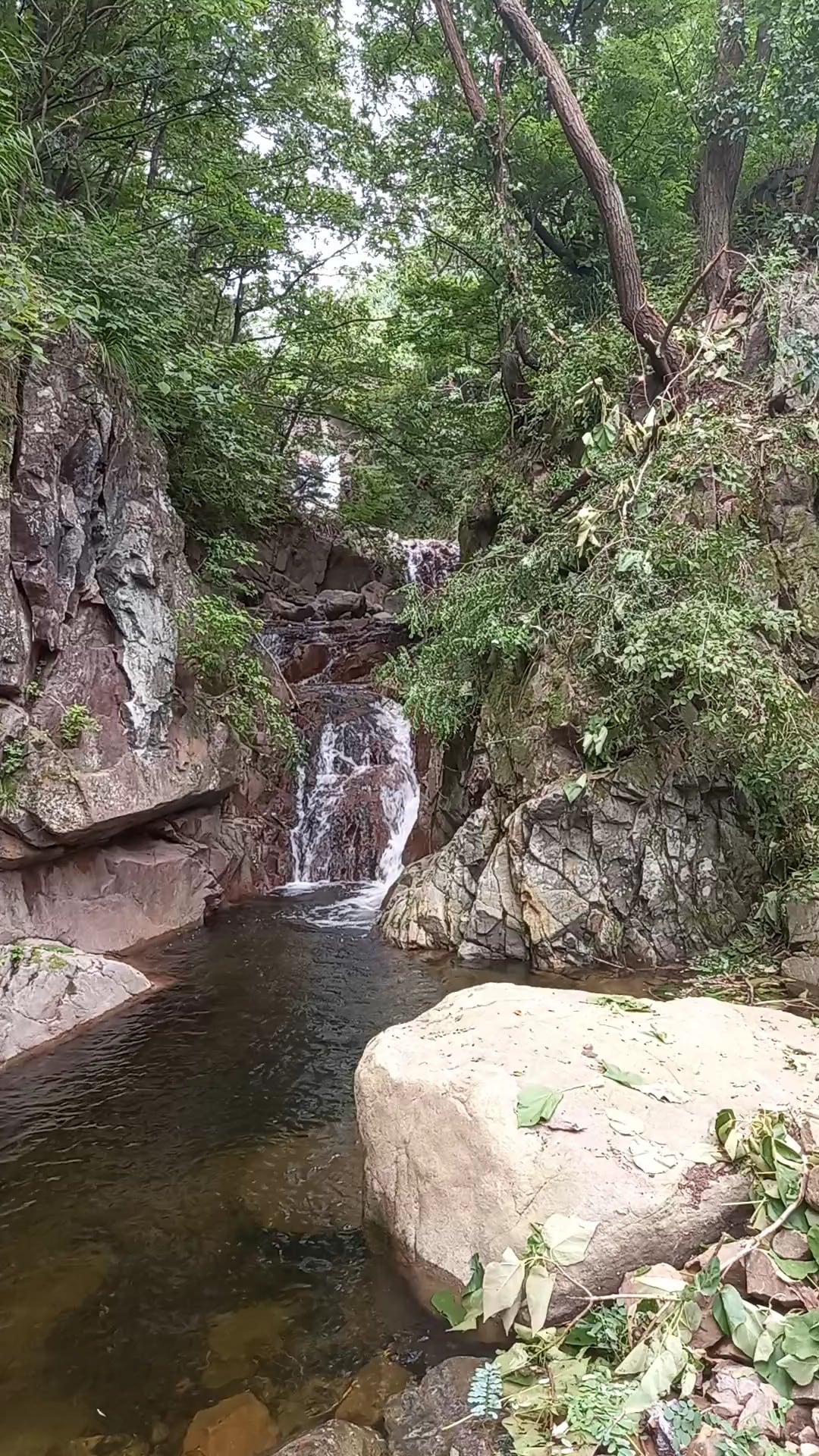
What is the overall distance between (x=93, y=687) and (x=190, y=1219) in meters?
5.33

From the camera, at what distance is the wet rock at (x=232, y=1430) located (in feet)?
9.04

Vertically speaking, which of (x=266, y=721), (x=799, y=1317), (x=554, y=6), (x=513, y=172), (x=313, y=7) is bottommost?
(x=799, y=1317)

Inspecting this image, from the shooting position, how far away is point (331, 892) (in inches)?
393

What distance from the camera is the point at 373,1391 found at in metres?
2.90

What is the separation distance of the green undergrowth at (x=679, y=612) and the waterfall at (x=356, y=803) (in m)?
2.55

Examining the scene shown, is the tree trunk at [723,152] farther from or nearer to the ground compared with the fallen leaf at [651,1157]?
farther from the ground

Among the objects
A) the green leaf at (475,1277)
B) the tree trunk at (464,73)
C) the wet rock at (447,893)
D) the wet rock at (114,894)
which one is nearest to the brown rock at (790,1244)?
the green leaf at (475,1277)

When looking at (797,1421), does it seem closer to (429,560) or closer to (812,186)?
(812,186)

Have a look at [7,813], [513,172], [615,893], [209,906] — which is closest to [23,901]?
[7,813]

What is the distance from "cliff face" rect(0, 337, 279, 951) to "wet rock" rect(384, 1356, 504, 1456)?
17.7ft

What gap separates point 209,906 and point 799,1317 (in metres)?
7.46

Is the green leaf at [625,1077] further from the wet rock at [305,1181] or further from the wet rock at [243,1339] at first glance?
the wet rock at [243,1339]

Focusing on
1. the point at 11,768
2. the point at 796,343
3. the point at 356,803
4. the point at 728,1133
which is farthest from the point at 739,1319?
the point at 356,803

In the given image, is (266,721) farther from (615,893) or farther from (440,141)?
(440,141)
